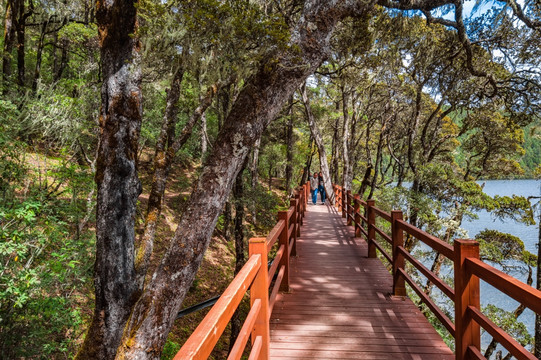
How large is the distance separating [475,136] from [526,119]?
812 cm

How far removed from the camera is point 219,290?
12.0 m

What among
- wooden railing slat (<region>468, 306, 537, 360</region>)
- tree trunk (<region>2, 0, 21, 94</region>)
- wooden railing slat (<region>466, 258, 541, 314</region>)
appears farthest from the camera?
tree trunk (<region>2, 0, 21, 94</region>)

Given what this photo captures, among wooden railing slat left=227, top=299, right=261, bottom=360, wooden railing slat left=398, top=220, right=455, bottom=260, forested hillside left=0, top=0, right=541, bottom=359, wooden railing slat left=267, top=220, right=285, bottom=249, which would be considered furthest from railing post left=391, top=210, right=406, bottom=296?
wooden railing slat left=227, top=299, right=261, bottom=360

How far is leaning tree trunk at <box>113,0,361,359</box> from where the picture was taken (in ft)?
10.9

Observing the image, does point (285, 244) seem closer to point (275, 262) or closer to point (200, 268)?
point (275, 262)

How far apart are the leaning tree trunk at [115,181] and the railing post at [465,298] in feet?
13.4

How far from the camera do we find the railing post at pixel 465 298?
2.32 m

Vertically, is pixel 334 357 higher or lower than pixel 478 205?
lower

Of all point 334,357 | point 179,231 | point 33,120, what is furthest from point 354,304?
point 33,120

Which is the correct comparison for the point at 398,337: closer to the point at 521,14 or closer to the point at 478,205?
the point at 521,14

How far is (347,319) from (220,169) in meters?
2.44

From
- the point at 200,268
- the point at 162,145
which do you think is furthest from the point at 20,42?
the point at 200,268

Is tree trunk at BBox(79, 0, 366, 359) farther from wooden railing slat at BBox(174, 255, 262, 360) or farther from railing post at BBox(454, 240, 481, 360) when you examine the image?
railing post at BBox(454, 240, 481, 360)

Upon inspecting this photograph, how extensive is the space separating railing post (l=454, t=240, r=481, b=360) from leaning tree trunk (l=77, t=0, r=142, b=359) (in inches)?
161
